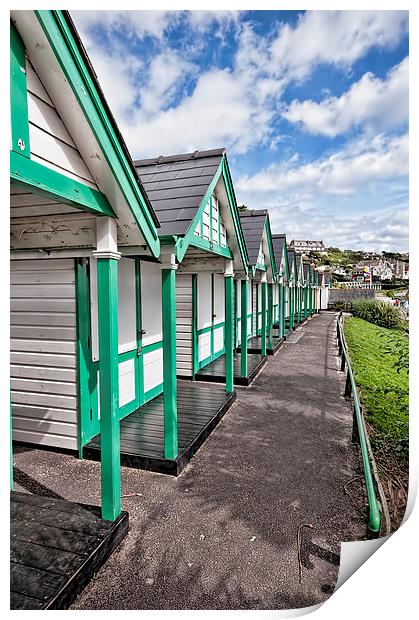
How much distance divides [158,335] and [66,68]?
180 inches

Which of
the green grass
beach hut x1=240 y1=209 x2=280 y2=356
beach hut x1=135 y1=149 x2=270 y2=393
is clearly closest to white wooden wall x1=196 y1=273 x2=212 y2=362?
beach hut x1=135 y1=149 x2=270 y2=393

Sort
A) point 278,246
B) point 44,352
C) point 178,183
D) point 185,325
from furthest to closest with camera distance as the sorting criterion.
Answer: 1. point 278,246
2. point 185,325
3. point 178,183
4. point 44,352

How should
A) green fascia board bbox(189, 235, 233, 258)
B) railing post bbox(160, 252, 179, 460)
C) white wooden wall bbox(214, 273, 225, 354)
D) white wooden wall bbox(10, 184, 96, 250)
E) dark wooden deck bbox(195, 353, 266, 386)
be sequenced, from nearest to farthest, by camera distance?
1. white wooden wall bbox(10, 184, 96, 250)
2. railing post bbox(160, 252, 179, 460)
3. green fascia board bbox(189, 235, 233, 258)
4. dark wooden deck bbox(195, 353, 266, 386)
5. white wooden wall bbox(214, 273, 225, 354)

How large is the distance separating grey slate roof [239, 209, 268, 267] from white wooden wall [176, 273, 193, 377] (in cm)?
153

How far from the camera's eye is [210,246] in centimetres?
502

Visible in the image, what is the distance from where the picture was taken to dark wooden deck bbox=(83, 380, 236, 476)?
155 inches

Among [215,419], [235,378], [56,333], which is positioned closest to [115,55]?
[56,333]

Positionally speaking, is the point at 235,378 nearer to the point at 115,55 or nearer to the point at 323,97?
the point at 323,97

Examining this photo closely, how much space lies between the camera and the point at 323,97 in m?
3.50

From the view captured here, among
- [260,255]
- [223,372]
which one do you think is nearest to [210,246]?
[223,372]

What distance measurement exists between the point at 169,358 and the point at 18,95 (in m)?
2.63

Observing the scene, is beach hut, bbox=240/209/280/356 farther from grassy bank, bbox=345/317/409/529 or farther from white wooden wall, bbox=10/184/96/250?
white wooden wall, bbox=10/184/96/250

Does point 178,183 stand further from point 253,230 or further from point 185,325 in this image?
point 253,230

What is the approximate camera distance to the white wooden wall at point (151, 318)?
5.60 meters
